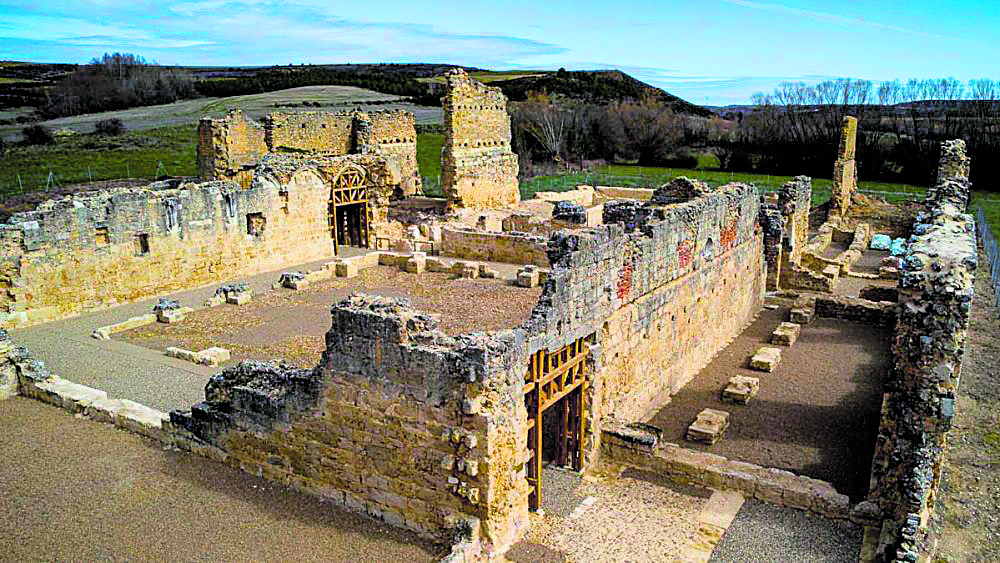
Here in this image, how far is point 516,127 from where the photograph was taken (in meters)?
57.3

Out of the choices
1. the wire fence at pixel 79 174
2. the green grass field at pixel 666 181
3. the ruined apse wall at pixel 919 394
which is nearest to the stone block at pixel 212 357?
the ruined apse wall at pixel 919 394

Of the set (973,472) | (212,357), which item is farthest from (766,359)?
(212,357)

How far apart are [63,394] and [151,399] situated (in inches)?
48.1

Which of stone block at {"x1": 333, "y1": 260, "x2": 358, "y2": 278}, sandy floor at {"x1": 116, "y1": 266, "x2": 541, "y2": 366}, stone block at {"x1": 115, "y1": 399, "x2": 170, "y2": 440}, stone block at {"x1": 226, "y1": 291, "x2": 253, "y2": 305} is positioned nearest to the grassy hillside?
stone block at {"x1": 333, "y1": 260, "x2": 358, "y2": 278}

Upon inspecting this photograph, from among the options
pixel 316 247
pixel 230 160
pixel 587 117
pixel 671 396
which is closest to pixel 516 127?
pixel 587 117

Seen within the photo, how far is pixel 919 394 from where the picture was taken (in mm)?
8680

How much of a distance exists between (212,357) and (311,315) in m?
3.73

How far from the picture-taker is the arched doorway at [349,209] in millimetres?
23930

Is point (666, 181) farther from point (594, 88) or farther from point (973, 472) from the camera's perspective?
point (594, 88)

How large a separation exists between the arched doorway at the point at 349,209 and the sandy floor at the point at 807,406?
13516mm

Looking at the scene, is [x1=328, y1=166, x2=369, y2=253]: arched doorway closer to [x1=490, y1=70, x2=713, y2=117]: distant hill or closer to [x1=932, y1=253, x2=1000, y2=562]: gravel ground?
[x1=932, y1=253, x2=1000, y2=562]: gravel ground

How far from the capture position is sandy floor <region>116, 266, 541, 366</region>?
1501 centimetres

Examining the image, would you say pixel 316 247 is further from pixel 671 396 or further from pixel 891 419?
pixel 891 419

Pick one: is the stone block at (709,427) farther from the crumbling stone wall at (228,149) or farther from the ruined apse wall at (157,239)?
the crumbling stone wall at (228,149)
